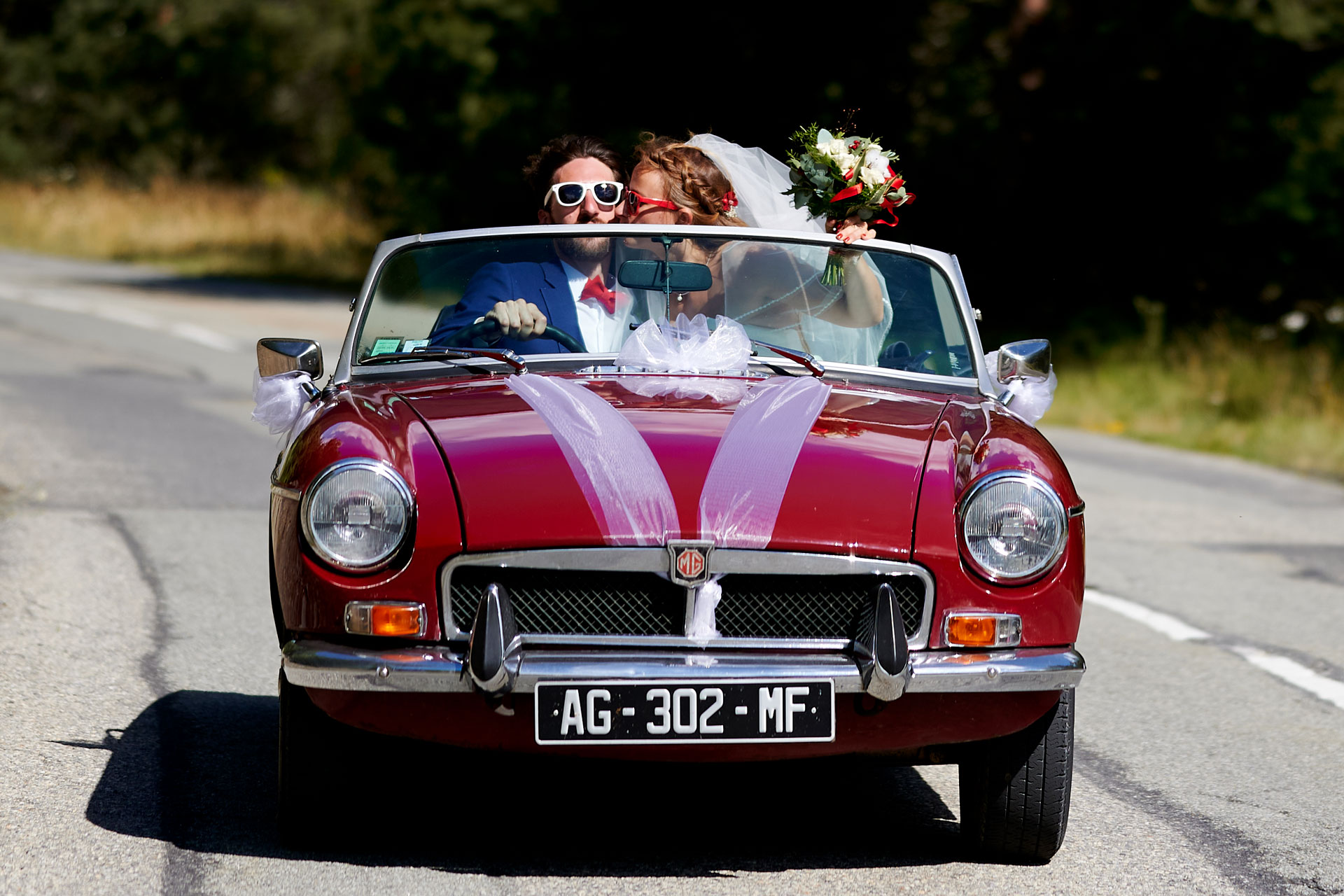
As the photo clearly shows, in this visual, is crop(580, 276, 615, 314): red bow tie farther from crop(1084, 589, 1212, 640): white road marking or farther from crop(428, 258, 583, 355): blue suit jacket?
crop(1084, 589, 1212, 640): white road marking

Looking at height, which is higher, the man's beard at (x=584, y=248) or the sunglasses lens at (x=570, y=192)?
the sunglasses lens at (x=570, y=192)

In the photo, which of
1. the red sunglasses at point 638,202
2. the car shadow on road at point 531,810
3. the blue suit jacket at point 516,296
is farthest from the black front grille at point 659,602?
the red sunglasses at point 638,202

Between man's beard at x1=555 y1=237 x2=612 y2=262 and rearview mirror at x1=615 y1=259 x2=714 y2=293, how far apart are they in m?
0.11

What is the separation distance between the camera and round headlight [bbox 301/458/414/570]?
3.53 m

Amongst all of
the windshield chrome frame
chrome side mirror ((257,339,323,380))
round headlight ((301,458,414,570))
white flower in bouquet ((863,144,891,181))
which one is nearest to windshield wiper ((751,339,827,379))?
the windshield chrome frame

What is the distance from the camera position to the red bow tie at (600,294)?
15.7 ft

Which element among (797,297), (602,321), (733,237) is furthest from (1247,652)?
(602,321)

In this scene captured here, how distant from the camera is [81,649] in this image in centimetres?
579

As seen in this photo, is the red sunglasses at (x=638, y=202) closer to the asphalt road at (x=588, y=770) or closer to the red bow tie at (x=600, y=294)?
the red bow tie at (x=600, y=294)

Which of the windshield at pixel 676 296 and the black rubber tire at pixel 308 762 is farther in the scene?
the windshield at pixel 676 296

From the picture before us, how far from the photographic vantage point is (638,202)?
5.51m

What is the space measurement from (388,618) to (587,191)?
2101mm

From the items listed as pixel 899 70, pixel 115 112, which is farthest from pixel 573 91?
pixel 115 112

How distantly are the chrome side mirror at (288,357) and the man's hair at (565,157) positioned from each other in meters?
1.24
